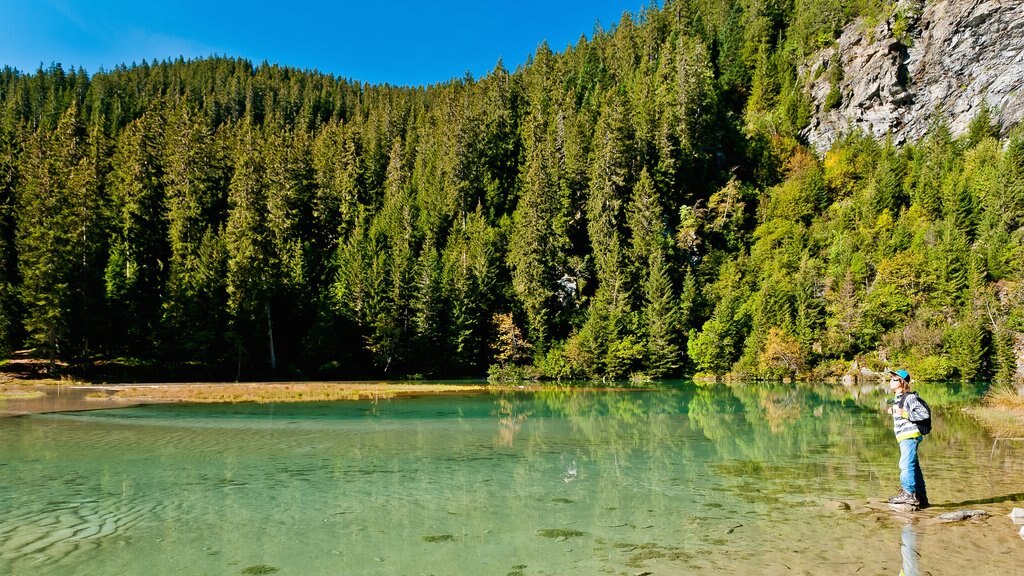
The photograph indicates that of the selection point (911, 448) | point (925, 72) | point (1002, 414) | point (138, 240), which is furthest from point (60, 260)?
point (925, 72)

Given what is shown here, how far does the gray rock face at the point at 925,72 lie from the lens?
78.1 metres

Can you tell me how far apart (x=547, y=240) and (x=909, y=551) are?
7110cm

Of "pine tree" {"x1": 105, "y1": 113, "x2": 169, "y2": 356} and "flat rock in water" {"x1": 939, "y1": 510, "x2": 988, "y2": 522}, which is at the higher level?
"pine tree" {"x1": 105, "y1": 113, "x2": 169, "y2": 356}

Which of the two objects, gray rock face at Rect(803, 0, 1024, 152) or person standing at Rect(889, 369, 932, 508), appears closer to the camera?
person standing at Rect(889, 369, 932, 508)

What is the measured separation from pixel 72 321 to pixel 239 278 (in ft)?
49.2

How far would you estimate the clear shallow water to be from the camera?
25.9 ft

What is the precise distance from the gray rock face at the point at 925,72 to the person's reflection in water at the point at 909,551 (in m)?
92.3

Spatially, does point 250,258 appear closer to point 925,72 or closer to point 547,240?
point 547,240

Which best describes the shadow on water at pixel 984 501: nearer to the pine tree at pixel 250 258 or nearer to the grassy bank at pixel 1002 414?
the grassy bank at pixel 1002 414

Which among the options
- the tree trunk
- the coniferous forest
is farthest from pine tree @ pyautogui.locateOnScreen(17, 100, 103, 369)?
the tree trunk

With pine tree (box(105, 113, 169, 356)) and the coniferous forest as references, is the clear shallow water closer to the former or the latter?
the coniferous forest

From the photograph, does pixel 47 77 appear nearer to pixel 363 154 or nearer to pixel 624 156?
pixel 363 154

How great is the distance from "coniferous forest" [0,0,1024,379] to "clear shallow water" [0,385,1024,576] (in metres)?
41.7

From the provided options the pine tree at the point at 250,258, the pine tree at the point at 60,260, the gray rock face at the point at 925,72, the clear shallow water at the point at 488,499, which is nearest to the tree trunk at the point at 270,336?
the pine tree at the point at 250,258
